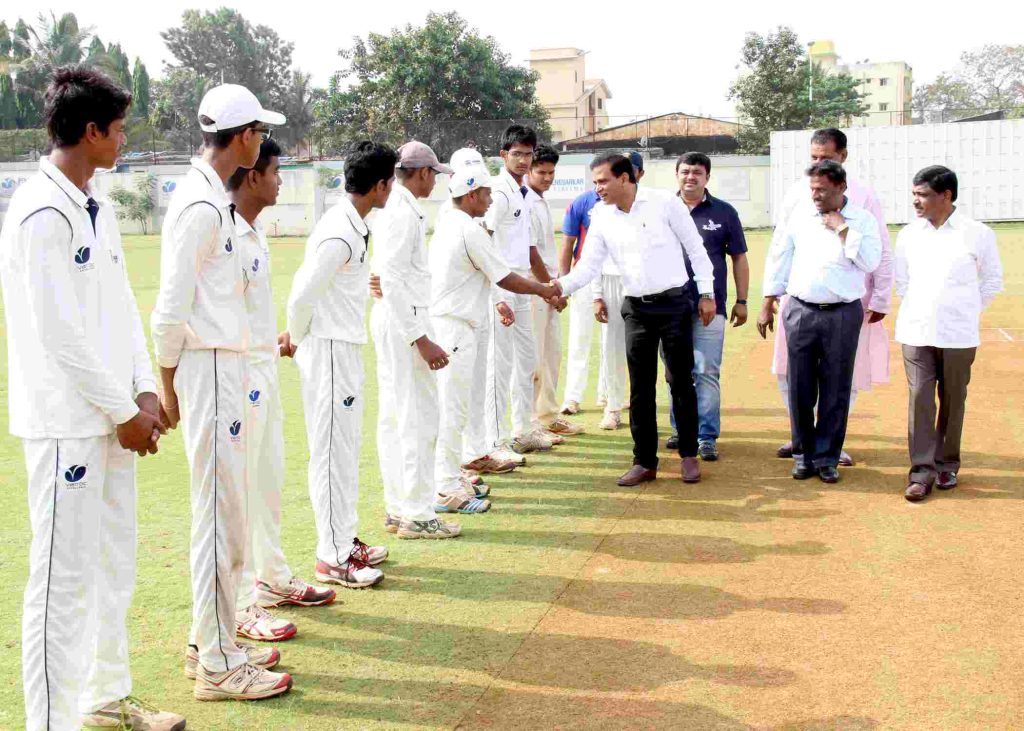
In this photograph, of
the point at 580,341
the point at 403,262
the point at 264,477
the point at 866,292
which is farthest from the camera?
the point at 580,341

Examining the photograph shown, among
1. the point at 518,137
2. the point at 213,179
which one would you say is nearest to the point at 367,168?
the point at 213,179

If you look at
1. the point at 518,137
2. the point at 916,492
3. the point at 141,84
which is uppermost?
the point at 141,84

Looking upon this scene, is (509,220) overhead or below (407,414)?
overhead

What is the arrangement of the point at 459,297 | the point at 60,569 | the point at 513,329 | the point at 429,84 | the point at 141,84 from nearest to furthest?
1. the point at 60,569
2. the point at 459,297
3. the point at 513,329
4. the point at 429,84
5. the point at 141,84

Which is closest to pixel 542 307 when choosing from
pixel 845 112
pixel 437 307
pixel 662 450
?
pixel 662 450

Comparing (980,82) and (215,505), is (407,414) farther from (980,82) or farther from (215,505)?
(980,82)

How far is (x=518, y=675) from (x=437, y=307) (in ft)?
9.62

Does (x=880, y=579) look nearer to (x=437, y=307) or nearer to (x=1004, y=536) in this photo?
(x=1004, y=536)

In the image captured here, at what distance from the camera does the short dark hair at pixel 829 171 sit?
22.7 feet

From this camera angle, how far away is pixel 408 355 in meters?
5.85

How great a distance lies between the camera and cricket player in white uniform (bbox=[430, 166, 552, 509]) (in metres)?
6.51

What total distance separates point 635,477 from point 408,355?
2075mm

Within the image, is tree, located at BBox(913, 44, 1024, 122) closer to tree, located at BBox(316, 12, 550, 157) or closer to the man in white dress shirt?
tree, located at BBox(316, 12, 550, 157)

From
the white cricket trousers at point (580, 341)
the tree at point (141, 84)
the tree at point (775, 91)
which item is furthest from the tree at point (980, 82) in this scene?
the white cricket trousers at point (580, 341)
